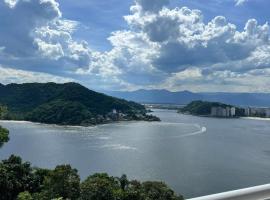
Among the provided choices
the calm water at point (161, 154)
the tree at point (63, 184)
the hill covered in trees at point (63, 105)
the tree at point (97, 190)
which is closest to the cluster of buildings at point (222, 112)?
the hill covered in trees at point (63, 105)

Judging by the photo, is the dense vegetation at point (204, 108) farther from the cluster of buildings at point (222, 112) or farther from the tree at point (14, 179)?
the tree at point (14, 179)

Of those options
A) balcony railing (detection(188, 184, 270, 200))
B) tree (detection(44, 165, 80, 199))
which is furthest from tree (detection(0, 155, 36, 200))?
balcony railing (detection(188, 184, 270, 200))

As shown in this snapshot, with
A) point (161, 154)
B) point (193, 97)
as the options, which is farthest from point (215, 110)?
point (161, 154)

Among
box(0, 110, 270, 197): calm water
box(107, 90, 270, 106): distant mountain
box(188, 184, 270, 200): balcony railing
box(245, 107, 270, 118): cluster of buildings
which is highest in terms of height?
box(107, 90, 270, 106): distant mountain

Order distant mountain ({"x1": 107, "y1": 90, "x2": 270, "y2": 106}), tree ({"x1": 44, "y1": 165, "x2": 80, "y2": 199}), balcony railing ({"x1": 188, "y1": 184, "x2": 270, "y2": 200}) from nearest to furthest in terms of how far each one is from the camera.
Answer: balcony railing ({"x1": 188, "y1": 184, "x2": 270, "y2": 200})
tree ({"x1": 44, "y1": 165, "x2": 80, "y2": 199})
distant mountain ({"x1": 107, "y1": 90, "x2": 270, "y2": 106})

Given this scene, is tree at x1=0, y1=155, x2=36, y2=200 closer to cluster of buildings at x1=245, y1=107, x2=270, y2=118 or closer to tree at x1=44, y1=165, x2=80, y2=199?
tree at x1=44, y1=165, x2=80, y2=199

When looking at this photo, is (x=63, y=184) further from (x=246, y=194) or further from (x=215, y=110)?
(x=215, y=110)

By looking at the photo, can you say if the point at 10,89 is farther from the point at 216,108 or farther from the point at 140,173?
the point at 140,173
